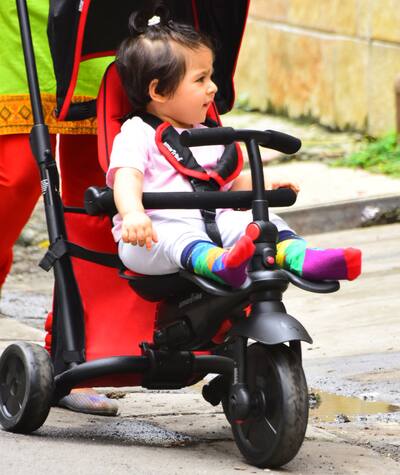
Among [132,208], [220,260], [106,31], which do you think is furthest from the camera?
[106,31]

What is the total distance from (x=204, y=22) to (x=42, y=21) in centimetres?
53

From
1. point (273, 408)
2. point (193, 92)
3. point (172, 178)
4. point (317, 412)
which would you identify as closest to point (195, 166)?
point (172, 178)

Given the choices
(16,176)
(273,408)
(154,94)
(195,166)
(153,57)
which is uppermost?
(153,57)

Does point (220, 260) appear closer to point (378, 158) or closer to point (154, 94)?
point (154, 94)

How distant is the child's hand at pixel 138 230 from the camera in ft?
12.4

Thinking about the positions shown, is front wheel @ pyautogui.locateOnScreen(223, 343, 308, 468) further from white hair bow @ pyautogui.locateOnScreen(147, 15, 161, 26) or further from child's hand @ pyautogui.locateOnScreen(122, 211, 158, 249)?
white hair bow @ pyautogui.locateOnScreen(147, 15, 161, 26)

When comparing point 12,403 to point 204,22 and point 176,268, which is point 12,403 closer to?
point 176,268

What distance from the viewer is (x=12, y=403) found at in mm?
4242

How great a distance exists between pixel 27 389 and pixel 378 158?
5595 millimetres

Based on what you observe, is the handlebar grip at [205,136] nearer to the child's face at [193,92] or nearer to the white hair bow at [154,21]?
the child's face at [193,92]

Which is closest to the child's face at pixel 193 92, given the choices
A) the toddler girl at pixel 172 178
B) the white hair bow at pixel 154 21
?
the toddler girl at pixel 172 178

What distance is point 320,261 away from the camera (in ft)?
12.3

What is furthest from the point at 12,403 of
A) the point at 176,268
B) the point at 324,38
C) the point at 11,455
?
the point at 324,38

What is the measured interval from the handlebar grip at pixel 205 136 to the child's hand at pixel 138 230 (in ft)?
0.76
